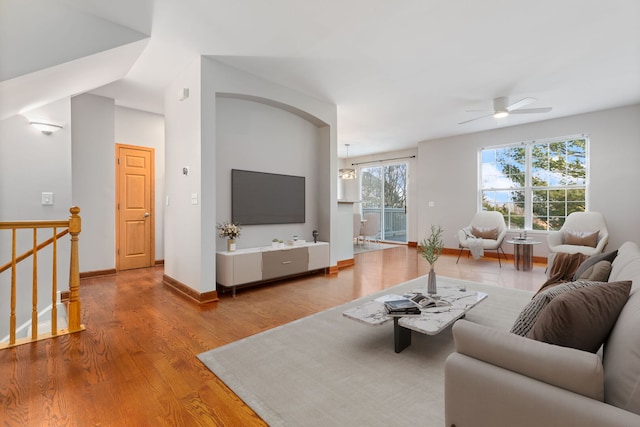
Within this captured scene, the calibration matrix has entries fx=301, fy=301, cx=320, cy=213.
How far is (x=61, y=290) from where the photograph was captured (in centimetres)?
368

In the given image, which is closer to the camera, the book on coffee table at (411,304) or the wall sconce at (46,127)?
the book on coffee table at (411,304)

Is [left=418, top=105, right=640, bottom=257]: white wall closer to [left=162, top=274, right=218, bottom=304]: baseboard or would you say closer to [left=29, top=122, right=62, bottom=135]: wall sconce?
[left=162, top=274, right=218, bottom=304]: baseboard

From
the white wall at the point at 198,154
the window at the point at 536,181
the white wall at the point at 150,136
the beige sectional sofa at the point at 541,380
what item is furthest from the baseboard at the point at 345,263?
the beige sectional sofa at the point at 541,380

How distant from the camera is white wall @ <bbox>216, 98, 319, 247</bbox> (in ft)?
13.1

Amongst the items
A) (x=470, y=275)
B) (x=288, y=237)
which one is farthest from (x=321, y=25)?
(x=470, y=275)

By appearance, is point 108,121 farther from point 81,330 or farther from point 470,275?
point 470,275

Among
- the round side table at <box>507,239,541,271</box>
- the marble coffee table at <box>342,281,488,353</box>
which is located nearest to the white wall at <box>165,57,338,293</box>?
the marble coffee table at <box>342,281,488,353</box>

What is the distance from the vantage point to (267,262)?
401cm

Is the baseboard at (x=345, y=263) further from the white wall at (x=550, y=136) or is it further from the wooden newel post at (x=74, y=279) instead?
the wooden newel post at (x=74, y=279)

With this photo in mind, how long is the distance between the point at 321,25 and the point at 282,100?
1.60 metres

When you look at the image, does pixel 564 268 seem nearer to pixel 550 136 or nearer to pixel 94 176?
pixel 550 136

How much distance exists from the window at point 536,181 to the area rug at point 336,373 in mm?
4250

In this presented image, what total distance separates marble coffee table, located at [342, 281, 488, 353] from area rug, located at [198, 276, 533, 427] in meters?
0.13

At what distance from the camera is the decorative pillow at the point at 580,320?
112 cm
